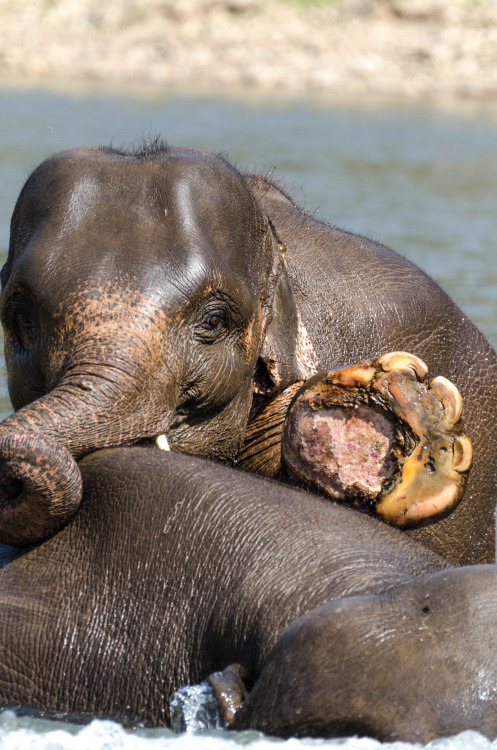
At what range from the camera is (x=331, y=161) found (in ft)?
75.0

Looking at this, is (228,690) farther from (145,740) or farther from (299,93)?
(299,93)

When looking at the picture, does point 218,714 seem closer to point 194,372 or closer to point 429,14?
point 194,372

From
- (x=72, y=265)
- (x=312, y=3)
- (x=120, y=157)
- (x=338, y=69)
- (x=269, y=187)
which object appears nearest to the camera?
(x=72, y=265)

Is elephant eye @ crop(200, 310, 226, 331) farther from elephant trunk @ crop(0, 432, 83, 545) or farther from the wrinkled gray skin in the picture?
elephant trunk @ crop(0, 432, 83, 545)

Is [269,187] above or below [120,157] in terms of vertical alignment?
below

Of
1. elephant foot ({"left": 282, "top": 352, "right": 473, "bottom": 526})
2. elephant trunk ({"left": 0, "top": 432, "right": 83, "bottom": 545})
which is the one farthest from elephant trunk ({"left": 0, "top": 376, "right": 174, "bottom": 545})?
elephant foot ({"left": 282, "top": 352, "right": 473, "bottom": 526})

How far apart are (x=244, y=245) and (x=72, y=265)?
75 cm

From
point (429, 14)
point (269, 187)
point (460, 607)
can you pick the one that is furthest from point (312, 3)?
point (460, 607)

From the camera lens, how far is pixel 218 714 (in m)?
3.45

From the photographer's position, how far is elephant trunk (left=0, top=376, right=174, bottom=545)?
145 inches

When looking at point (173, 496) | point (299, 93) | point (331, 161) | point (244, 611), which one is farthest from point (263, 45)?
point (244, 611)

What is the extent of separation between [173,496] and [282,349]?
1225 mm

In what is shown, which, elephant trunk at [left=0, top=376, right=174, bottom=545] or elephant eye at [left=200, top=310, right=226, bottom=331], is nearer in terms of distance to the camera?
elephant trunk at [left=0, top=376, right=174, bottom=545]

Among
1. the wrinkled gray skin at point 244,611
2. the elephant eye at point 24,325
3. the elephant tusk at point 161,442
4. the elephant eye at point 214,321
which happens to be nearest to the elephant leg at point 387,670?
the wrinkled gray skin at point 244,611
